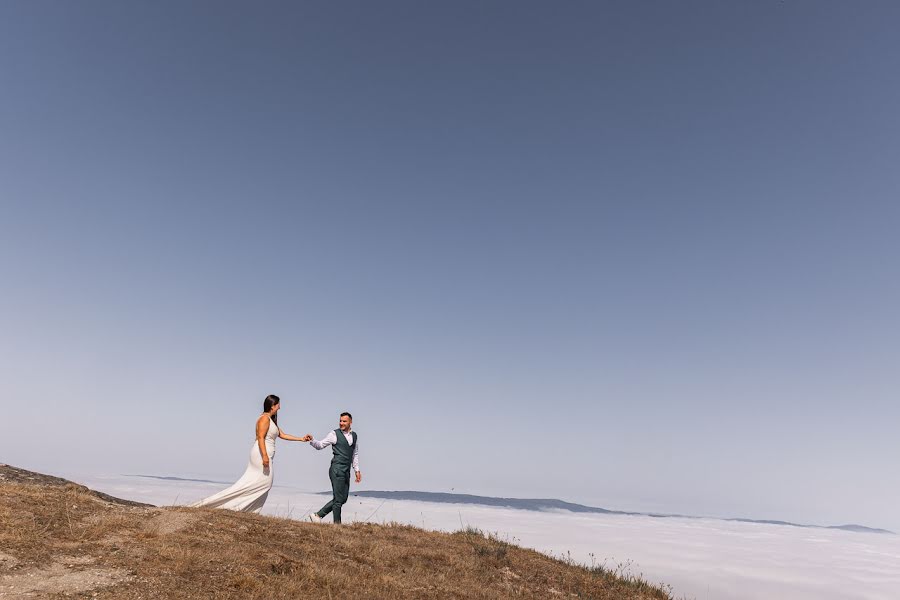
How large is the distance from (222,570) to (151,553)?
126 centimetres

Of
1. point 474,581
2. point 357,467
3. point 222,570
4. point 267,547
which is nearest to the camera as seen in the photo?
point 222,570

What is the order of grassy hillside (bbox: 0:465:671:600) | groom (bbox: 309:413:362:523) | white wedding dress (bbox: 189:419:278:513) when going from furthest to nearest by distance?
groom (bbox: 309:413:362:523) < white wedding dress (bbox: 189:419:278:513) < grassy hillside (bbox: 0:465:671:600)

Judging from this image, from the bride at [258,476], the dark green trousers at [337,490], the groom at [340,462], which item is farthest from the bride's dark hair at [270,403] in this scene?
the dark green trousers at [337,490]

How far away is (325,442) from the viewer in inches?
539

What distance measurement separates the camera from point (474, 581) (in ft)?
33.4

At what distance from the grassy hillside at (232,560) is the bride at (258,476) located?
2.34 ft

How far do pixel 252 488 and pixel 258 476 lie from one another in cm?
30

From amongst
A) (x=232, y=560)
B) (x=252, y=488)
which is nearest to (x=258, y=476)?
(x=252, y=488)

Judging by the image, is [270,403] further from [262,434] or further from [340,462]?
[340,462]

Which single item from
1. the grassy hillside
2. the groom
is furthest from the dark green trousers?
the grassy hillside

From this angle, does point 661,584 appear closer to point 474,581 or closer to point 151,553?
point 474,581

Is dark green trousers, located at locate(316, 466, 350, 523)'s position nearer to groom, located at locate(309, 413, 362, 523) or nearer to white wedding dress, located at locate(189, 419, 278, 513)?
groom, located at locate(309, 413, 362, 523)

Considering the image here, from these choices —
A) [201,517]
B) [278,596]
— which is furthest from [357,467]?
[278,596]

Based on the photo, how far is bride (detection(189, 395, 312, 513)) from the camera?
1219 cm
